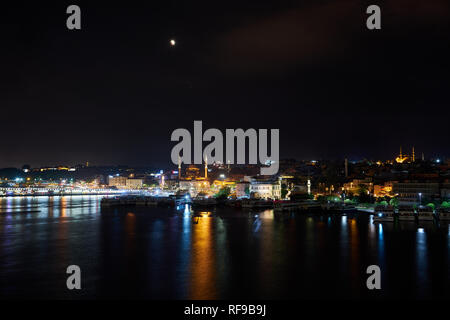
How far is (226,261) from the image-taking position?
1072 cm

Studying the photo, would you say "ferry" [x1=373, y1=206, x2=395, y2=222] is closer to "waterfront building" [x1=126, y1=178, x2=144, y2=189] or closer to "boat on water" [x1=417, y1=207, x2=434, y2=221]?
"boat on water" [x1=417, y1=207, x2=434, y2=221]

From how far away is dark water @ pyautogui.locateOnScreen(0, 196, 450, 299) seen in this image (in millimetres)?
8195

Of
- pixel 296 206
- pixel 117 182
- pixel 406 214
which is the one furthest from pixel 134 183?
pixel 406 214

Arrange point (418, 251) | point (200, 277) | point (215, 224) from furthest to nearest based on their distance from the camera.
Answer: point (215, 224)
point (418, 251)
point (200, 277)

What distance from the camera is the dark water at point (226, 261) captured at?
26.9 feet

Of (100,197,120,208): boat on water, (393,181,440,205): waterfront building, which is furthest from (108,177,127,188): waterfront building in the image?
(393,181,440,205): waterfront building

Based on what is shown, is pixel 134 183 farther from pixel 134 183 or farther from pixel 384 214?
pixel 384 214

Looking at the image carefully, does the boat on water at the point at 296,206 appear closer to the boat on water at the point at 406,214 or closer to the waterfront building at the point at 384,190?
the waterfront building at the point at 384,190

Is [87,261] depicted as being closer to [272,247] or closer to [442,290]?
[272,247]

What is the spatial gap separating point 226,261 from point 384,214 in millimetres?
11519

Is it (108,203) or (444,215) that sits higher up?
(444,215)
